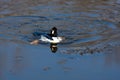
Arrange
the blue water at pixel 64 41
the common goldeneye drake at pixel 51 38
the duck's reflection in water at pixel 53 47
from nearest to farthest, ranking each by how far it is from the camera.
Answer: the blue water at pixel 64 41 < the duck's reflection in water at pixel 53 47 < the common goldeneye drake at pixel 51 38

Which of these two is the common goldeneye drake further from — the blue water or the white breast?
the blue water

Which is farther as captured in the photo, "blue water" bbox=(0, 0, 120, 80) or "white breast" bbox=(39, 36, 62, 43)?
"white breast" bbox=(39, 36, 62, 43)

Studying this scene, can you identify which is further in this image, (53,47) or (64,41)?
(64,41)

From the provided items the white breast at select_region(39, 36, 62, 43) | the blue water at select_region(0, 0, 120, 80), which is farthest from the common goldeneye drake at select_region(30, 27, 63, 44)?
the blue water at select_region(0, 0, 120, 80)

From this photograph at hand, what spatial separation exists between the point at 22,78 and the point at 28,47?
228 cm

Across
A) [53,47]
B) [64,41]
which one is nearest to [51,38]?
[64,41]

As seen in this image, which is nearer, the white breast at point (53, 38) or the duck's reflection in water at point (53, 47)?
the duck's reflection in water at point (53, 47)

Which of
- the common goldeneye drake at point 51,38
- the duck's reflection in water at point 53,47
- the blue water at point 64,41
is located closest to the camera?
the blue water at point 64,41

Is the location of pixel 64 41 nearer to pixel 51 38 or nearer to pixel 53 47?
pixel 51 38

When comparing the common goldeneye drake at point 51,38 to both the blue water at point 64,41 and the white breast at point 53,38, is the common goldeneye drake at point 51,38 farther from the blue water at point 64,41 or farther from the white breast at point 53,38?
the blue water at point 64,41

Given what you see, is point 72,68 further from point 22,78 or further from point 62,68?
point 22,78

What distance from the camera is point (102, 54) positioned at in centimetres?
1073

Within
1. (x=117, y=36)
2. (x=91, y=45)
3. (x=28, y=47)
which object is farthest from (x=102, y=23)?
(x=28, y=47)

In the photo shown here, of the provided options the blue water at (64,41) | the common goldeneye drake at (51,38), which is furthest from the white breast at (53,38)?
the blue water at (64,41)
